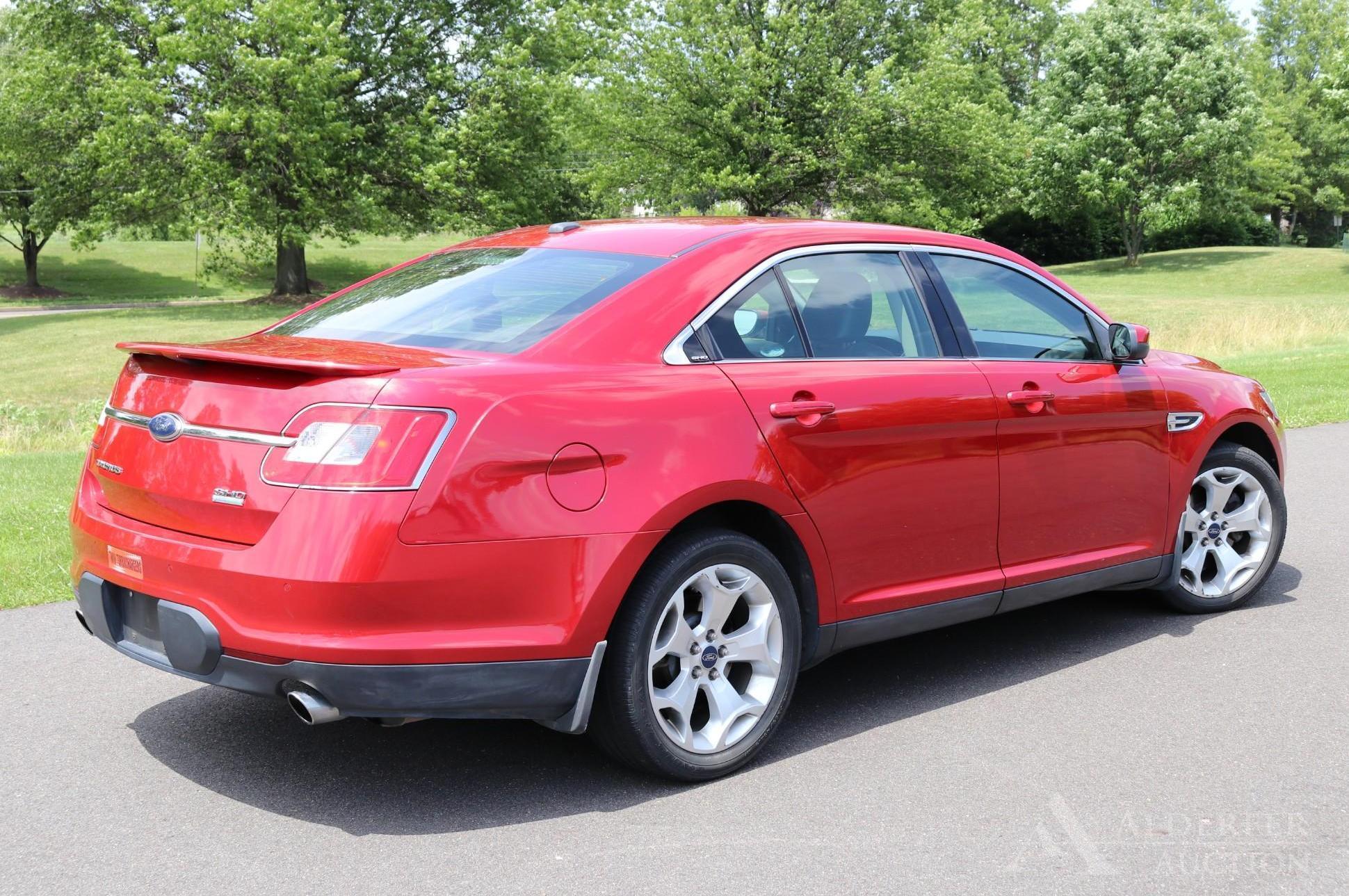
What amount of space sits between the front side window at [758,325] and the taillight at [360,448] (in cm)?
104

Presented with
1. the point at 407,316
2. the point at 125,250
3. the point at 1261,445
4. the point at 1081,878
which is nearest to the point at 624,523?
the point at 407,316

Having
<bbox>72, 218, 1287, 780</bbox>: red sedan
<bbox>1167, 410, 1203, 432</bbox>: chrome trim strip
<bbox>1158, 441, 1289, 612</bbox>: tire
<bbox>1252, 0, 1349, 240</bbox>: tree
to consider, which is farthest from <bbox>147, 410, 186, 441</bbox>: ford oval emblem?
<bbox>1252, 0, 1349, 240</bbox>: tree

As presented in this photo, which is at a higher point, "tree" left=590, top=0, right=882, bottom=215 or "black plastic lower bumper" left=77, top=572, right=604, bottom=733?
"tree" left=590, top=0, right=882, bottom=215

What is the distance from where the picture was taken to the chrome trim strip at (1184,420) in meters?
5.52

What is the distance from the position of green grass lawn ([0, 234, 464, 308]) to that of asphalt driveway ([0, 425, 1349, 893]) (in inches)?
1799

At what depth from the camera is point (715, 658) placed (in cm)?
405

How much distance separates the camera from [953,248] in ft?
16.6

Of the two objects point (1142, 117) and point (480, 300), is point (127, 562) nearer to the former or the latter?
point (480, 300)

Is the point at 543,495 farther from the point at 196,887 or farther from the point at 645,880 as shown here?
the point at 196,887

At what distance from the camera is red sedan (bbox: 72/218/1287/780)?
11.3 ft

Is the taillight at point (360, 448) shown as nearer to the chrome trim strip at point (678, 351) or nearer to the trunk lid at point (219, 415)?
the trunk lid at point (219, 415)

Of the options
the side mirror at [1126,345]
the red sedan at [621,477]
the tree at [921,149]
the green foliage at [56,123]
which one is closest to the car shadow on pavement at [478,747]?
the red sedan at [621,477]

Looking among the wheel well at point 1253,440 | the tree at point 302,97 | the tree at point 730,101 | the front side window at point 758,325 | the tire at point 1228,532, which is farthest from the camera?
the tree at point 730,101

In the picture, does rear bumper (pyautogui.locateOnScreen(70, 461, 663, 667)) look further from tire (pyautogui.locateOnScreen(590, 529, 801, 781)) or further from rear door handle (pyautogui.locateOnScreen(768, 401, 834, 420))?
rear door handle (pyautogui.locateOnScreen(768, 401, 834, 420))
